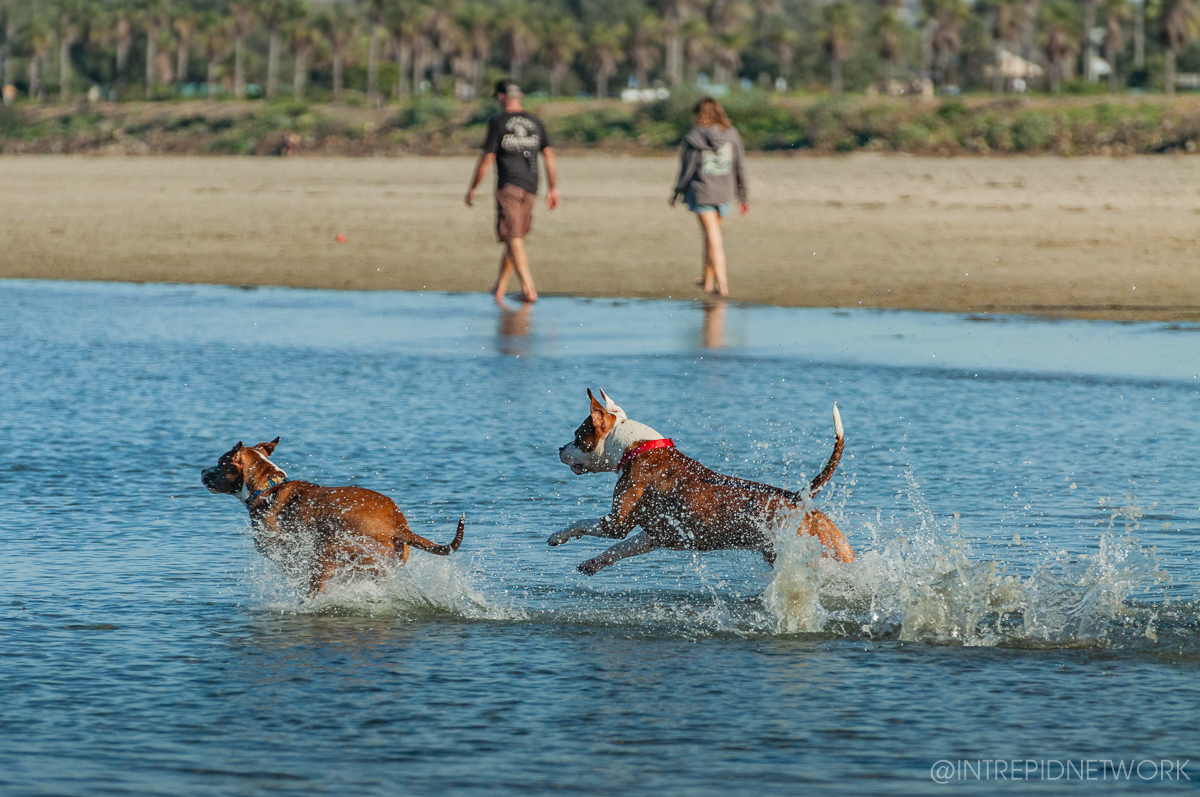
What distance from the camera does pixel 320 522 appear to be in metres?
5.82

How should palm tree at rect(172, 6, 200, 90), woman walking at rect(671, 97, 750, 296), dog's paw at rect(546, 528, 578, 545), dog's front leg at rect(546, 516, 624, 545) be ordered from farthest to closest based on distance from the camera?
palm tree at rect(172, 6, 200, 90) < woman walking at rect(671, 97, 750, 296) < dog's paw at rect(546, 528, 578, 545) < dog's front leg at rect(546, 516, 624, 545)

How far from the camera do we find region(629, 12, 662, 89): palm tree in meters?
96.9

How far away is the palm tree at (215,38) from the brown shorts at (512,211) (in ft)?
275

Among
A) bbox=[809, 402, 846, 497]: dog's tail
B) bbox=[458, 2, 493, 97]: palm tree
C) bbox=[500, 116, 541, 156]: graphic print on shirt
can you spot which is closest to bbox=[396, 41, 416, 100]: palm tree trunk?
bbox=[458, 2, 493, 97]: palm tree

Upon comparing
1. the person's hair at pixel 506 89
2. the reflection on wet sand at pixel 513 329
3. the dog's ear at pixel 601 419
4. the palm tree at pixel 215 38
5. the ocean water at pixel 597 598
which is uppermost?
the palm tree at pixel 215 38

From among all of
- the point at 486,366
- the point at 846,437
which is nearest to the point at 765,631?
the point at 846,437

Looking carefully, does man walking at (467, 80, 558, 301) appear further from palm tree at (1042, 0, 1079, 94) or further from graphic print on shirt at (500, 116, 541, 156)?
palm tree at (1042, 0, 1079, 94)

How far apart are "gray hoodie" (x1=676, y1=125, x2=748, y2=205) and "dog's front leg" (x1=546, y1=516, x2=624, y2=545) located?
29.3ft

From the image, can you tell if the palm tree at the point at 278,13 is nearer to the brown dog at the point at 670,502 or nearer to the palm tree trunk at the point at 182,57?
the palm tree trunk at the point at 182,57

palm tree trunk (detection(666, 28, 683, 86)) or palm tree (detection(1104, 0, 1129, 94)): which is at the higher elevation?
palm tree (detection(1104, 0, 1129, 94))

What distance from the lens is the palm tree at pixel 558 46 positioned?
301 feet

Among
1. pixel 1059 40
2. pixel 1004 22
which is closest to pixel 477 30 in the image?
pixel 1004 22

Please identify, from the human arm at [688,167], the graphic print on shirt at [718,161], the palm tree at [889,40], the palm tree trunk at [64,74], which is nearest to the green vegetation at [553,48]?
the palm tree at [889,40]

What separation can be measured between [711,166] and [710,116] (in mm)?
440
